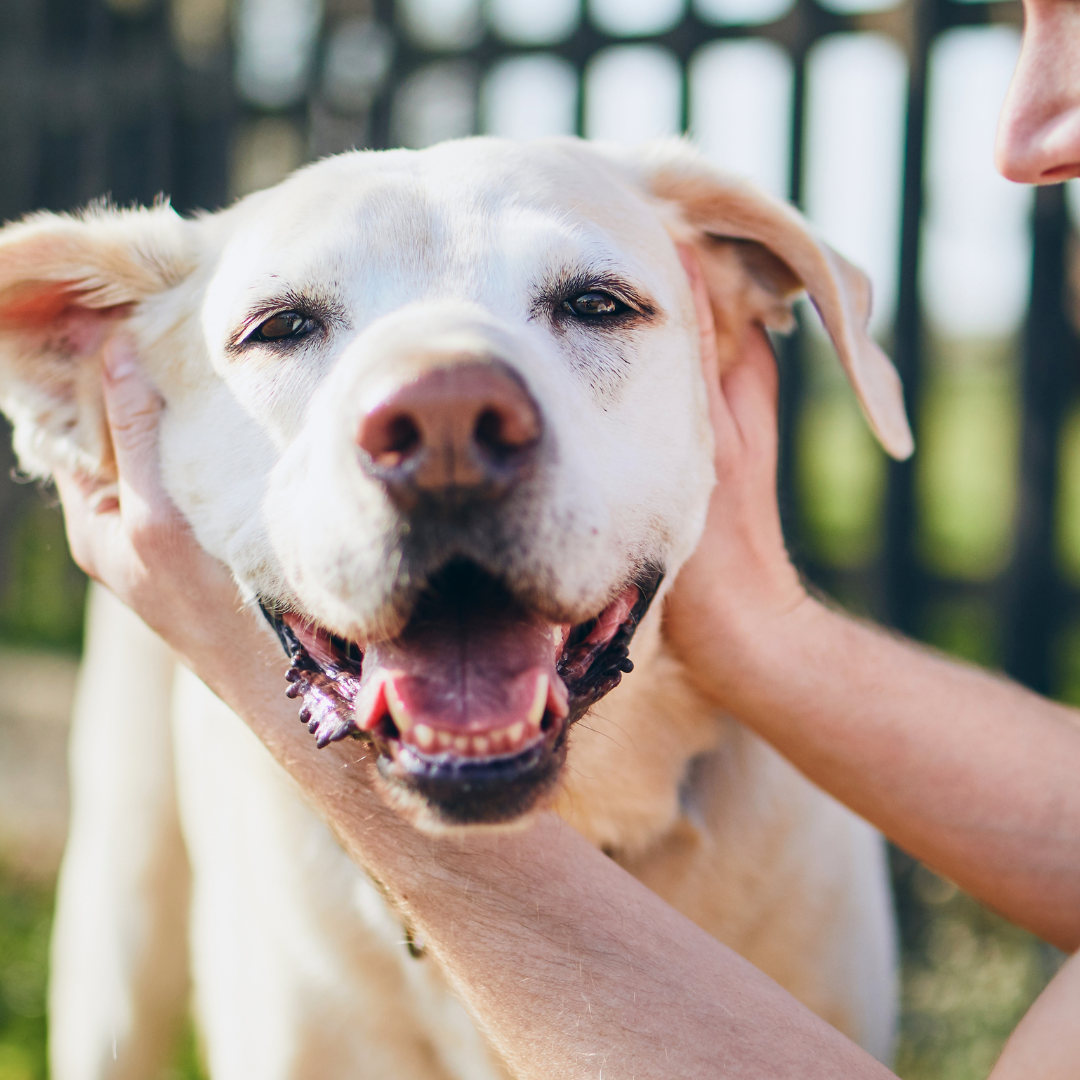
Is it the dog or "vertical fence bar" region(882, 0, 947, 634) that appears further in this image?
"vertical fence bar" region(882, 0, 947, 634)

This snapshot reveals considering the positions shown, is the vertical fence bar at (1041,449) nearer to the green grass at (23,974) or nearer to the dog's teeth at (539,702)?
the dog's teeth at (539,702)

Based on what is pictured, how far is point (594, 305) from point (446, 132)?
328 cm

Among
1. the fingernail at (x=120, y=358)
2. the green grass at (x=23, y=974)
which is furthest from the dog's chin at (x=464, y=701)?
the green grass at (x=23, y=974)

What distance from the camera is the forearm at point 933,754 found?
1777 millimetres

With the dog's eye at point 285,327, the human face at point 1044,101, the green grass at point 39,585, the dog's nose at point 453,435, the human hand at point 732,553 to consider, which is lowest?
the green grass at point 39,585

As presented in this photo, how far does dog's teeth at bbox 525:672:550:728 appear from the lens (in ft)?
4.71

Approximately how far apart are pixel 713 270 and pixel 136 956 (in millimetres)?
2274

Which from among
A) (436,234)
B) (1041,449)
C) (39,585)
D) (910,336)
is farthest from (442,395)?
(39,585)

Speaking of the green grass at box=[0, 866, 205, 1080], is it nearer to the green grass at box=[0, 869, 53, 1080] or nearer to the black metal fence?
the green grass at box=[0, 869, 53, 1080]

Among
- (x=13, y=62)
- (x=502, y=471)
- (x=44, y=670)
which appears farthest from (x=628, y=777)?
(x=13, y=62)

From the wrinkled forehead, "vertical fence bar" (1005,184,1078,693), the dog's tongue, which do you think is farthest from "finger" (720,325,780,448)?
"vertical fence bar" (1005,184,1078,693)

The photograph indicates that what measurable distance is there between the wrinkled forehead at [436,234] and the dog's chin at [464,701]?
0.52m

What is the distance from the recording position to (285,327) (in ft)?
5.83

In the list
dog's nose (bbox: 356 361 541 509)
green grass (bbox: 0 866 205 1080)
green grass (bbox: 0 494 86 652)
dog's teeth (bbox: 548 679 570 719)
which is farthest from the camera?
green grass (bbox: 0 494 86 652)
